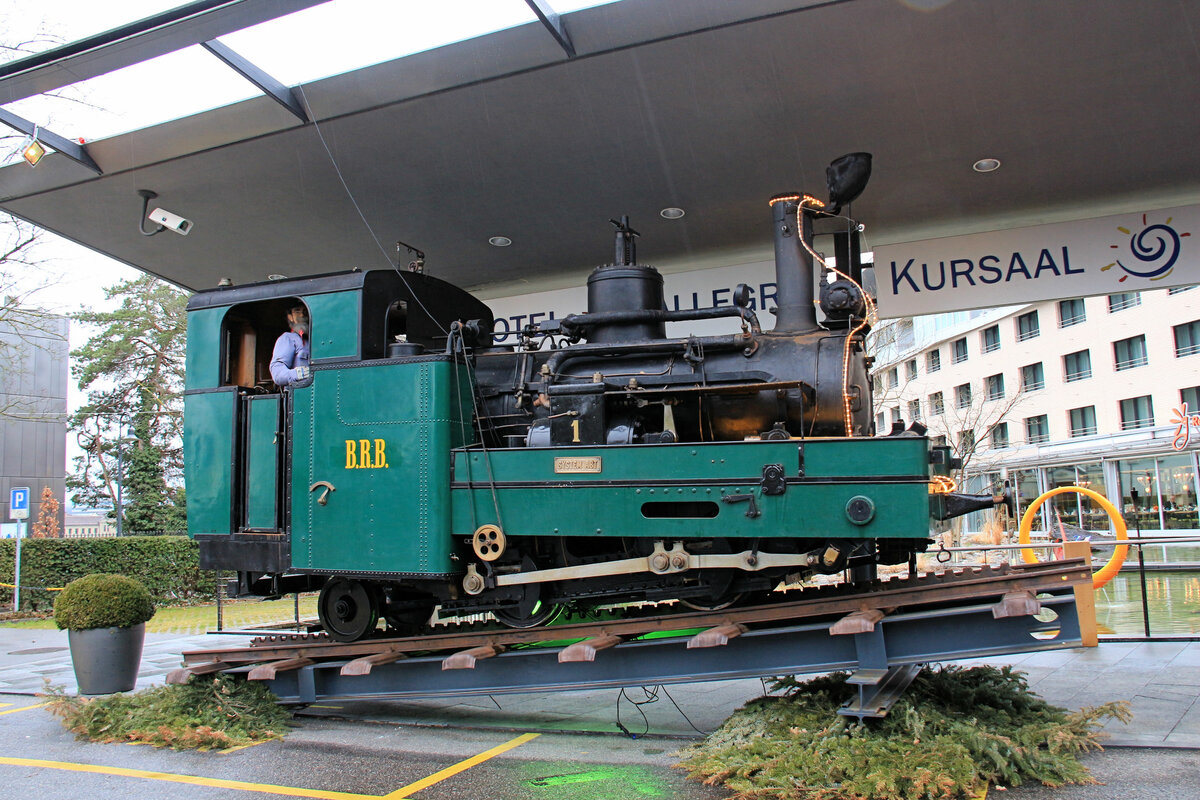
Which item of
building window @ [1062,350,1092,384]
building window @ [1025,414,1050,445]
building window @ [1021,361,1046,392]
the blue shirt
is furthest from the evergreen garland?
building window @ [1025,414,1050,445]

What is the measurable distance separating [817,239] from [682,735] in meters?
5.73

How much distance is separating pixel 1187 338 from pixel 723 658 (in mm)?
30764

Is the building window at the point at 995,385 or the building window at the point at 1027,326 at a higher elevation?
the building window at the point at 1027,326

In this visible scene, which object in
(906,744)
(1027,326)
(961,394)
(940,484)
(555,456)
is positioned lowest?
(906,744)

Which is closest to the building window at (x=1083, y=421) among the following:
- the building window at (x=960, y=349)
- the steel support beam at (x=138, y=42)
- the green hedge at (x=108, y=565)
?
the building window at (x=960, y=349)

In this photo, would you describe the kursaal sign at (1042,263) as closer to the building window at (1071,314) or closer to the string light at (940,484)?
the string light at (940,484)

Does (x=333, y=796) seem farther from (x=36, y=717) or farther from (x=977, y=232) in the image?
(x=977, y=232)

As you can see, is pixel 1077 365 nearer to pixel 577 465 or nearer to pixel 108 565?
pixel 108 565

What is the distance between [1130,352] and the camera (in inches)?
1257

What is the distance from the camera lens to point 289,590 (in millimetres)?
6832

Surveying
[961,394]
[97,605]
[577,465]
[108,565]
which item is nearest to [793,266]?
[577,465]

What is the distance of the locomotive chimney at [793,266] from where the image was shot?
5.74 m

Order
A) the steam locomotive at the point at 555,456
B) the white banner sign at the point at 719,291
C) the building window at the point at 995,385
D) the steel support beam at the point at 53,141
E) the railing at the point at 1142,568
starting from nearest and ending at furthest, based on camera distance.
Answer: the steam locomotive at the point at 555,456 → the steel support beam at the point at 53,141 → the railing at the point at 1142,568 → the white banner sign at the point at 719,291 → the building window at the point at 995,385

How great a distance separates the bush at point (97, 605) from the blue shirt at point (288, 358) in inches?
101
